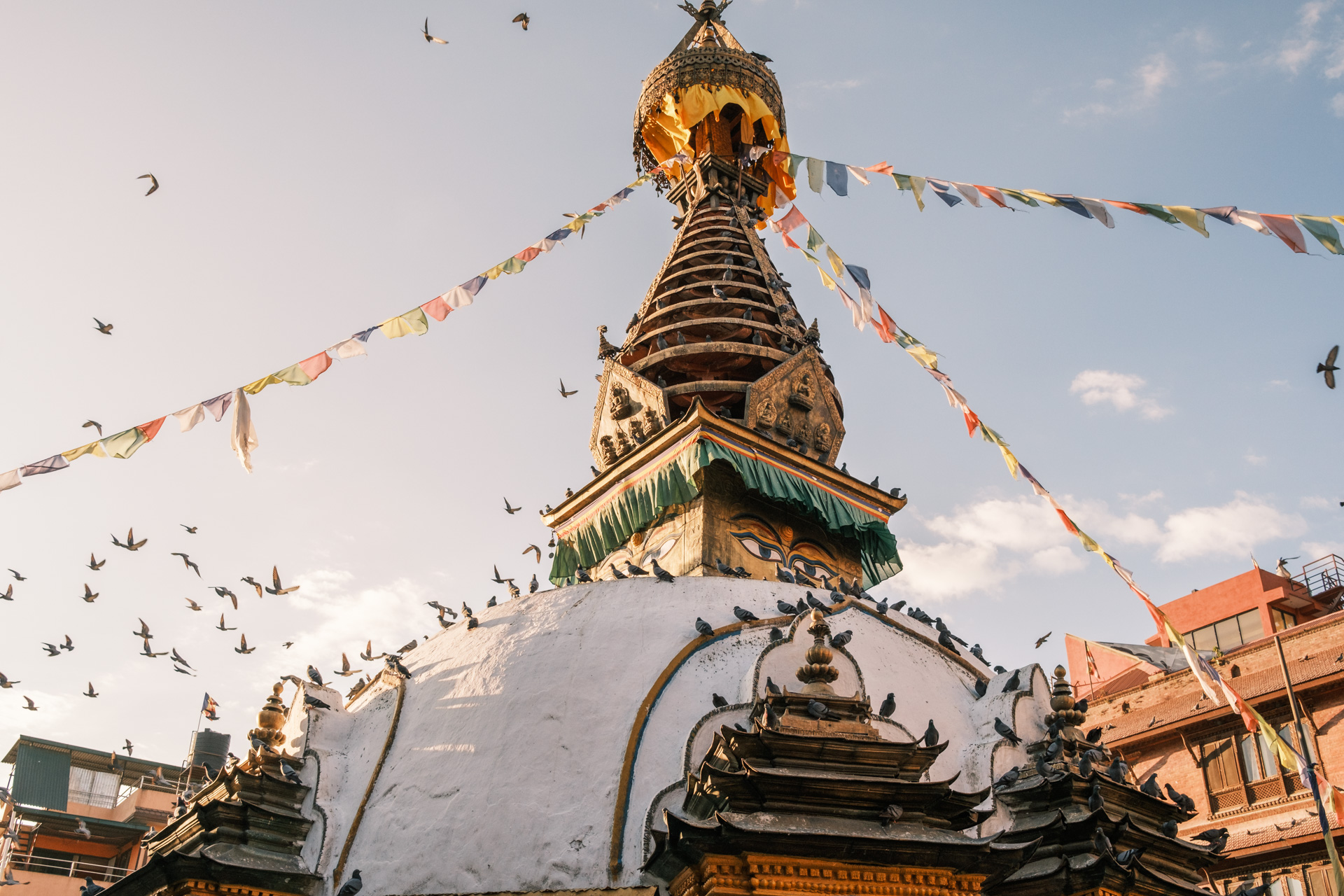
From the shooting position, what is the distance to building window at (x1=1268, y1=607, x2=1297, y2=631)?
26188 millimetres

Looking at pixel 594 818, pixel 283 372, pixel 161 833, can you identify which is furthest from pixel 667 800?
pixel 283 372

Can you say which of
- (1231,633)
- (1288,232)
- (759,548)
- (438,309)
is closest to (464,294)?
(438,309)

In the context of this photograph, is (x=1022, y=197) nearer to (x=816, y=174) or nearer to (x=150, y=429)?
(x=816, y=174)

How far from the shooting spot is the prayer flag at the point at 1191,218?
948 cm

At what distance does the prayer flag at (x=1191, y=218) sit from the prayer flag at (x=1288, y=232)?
20.9 inches

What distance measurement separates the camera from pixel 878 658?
9.47 metres

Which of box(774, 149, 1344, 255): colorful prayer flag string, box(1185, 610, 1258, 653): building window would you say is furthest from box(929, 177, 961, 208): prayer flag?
box(1185, 610, 1258, 653): building window

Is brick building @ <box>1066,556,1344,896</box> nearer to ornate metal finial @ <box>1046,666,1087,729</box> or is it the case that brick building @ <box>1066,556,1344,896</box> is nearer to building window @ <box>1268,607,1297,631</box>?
building window @ <box>1268,607,1297,631</box>

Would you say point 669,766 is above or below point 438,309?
below

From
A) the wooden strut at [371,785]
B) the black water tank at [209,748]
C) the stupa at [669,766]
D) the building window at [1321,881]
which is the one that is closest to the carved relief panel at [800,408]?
the stupa at [669,766]

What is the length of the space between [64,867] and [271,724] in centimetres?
1832

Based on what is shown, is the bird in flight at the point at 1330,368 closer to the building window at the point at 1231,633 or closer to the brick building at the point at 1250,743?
the brick building at the point at 1250,743

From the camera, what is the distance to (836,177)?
13102mm

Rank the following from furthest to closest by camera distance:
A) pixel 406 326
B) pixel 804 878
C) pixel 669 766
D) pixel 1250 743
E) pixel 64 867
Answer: pixel 64 867 < pixel 1250 743 < pixel 406 326 < pixel 669 766 < pixel 804 878
